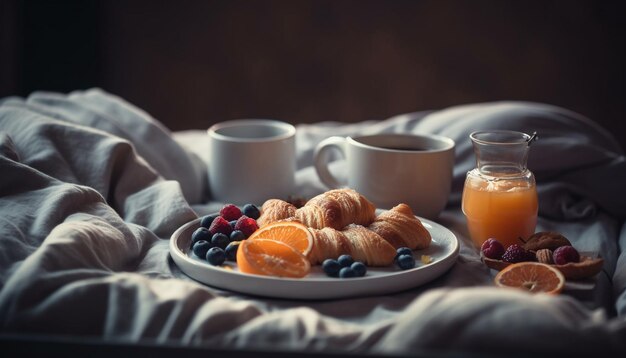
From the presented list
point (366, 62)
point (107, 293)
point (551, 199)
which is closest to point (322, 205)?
point (107, 293)

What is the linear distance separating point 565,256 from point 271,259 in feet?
1.40

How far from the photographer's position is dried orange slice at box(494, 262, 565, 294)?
1028 millimetres

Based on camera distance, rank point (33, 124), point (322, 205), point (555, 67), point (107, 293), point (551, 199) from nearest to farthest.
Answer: point (107, 293)
point (322, 205)
point (33, 124)
point (551, 199)
point (555, 67)

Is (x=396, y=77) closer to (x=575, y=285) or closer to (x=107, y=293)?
(x=575, y=285)

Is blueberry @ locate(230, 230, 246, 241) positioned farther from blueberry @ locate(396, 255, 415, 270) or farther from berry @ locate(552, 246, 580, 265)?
berry @ locate(552, 246, 580, 265)

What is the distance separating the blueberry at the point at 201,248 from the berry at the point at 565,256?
0.50m

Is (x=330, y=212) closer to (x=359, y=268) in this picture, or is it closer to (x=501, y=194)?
(x=359, y=268)

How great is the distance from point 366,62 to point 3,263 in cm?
228

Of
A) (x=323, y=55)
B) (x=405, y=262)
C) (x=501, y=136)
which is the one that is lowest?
(x=323, y=55)

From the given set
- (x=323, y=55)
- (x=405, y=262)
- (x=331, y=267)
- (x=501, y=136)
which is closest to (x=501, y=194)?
(x=501, y=136)

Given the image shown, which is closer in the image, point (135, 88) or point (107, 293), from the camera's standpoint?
point (107, 293)

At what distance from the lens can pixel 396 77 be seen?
3.13 metres

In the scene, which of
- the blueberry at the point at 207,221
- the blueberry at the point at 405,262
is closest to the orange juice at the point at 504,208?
the blueberry at the point at 405,262

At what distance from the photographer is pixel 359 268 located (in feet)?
3.39
